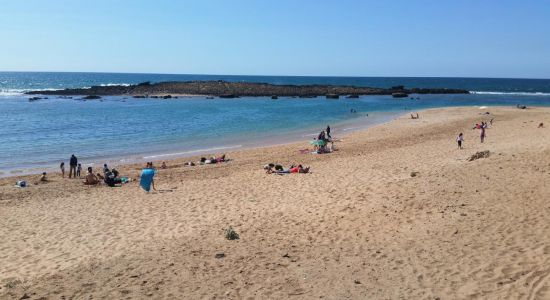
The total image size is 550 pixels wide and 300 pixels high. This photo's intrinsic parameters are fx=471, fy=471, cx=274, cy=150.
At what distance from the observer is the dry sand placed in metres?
7.29

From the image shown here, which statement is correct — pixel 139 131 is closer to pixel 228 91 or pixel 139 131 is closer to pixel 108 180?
pixel 108 180

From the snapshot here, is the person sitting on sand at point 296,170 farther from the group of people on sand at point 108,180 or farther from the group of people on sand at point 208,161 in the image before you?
the group of people on sand at point 108,180

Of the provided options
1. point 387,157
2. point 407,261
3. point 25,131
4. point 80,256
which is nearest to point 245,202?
point 80,256

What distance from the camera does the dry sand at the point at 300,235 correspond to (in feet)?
23.9

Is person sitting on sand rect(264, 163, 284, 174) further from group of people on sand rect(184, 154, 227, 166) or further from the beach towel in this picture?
group of people on sand rect(184, 154, 227, 166)

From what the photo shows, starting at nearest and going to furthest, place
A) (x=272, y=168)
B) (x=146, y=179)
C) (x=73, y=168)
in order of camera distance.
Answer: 1. (x=146, y=179)
2. (x=272, y=168)
3. (x=73, y=168)

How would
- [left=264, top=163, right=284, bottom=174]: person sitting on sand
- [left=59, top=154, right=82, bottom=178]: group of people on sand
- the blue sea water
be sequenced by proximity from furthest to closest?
the blue sea water < [left=59, top=154, right=82, bottom=178]: group of people on sand < [left=264, top=163, right=284, bottom=174]: person sitting on sand

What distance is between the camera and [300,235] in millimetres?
9875

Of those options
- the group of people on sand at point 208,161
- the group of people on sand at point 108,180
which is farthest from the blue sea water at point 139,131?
the group of people on sand at point 108,180

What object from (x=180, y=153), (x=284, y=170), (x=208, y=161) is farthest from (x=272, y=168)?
(x=180, y=153)

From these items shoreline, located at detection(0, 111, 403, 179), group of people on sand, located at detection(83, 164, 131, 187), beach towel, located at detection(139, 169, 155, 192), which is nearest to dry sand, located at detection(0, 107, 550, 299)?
group of people on sand, located at detection(83, 164, 131, 187)

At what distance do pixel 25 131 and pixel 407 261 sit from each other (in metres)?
35.1

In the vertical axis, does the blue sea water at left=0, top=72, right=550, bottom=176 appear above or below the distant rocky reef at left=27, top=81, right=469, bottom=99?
below

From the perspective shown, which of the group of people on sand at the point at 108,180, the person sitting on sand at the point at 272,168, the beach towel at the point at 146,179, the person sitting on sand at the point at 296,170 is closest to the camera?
the beach towel at the point at 146,179
